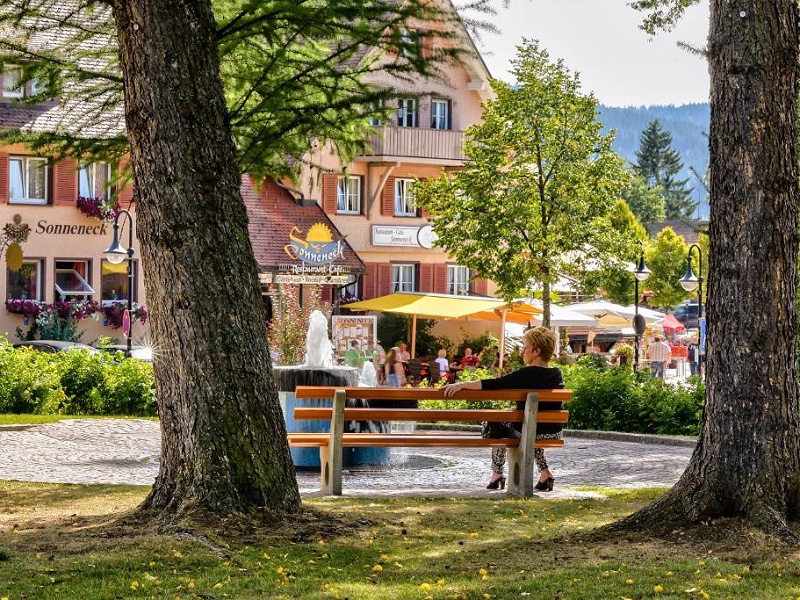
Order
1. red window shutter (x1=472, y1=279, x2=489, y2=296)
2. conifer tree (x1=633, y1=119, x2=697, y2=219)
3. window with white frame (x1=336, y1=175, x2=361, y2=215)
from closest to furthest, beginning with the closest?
window with white frame (x1=336, y1=175, x2=361, y2=215)
red window shutter (x1=472, y1=279, x2=489, y2=296)
conifer tree (x1=633, y1=119, x2=697, y2=219)

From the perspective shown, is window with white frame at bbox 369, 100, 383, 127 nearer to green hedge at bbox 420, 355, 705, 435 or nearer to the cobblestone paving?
the cobblestone paving

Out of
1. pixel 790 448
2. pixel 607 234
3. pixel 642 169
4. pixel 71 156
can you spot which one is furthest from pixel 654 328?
pixel 642 169

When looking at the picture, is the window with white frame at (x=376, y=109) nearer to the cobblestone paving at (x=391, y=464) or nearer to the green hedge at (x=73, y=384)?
the cobblestone paving at (x=391, y=464)

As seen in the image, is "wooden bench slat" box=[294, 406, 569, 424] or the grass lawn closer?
the grass lawn

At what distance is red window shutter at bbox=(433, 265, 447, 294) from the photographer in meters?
53.2

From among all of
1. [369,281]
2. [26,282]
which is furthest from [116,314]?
[369,281]

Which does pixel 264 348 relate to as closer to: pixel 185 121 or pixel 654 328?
pixel 185 121

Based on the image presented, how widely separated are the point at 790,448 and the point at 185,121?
4.08 meters

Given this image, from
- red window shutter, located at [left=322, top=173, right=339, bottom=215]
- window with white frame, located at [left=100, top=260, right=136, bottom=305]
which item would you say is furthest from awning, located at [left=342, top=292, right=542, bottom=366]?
red window shutter, located at [left=322, top=173, right=339, bottom=215]

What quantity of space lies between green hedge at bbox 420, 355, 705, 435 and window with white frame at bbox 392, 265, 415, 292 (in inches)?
1138

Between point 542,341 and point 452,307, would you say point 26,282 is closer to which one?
point 452,307

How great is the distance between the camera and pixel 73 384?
26266mm

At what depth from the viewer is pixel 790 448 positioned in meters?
8.98

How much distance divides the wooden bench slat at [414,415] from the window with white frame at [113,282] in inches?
1325
